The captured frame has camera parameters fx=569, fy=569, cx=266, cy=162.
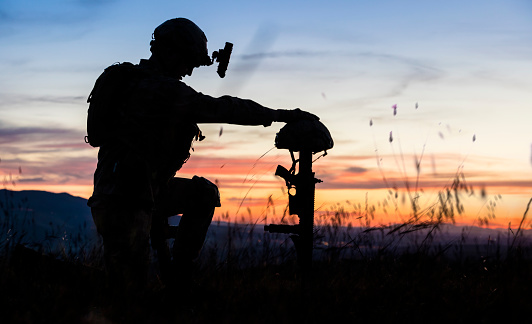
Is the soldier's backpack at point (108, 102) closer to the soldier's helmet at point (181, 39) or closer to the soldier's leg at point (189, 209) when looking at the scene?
the soldier's helmet at point (181, 39)

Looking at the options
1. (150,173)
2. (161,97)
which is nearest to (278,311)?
(150,173)

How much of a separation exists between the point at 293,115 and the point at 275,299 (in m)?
1.68

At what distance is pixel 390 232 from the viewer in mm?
5906

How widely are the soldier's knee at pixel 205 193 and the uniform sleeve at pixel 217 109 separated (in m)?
0.78

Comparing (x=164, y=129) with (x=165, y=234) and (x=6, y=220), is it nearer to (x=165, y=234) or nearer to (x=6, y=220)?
(x=165, y=234)

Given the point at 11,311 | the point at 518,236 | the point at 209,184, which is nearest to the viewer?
the point at 11,311

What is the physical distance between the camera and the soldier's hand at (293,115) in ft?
16.3

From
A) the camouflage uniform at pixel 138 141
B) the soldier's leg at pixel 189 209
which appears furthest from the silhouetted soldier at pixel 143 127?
the soldier's leg at pixel 189 209

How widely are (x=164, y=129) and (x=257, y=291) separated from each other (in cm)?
151

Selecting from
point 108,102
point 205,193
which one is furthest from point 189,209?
point 108,102

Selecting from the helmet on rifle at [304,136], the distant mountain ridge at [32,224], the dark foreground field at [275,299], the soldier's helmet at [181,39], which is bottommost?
the dark foreground field at [275,299]

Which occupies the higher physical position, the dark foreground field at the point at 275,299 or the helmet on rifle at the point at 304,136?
the helmet on rifle at the point at 304,136

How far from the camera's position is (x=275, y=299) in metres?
4.16

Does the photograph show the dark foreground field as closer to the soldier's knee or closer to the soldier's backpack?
the soldier's knee
